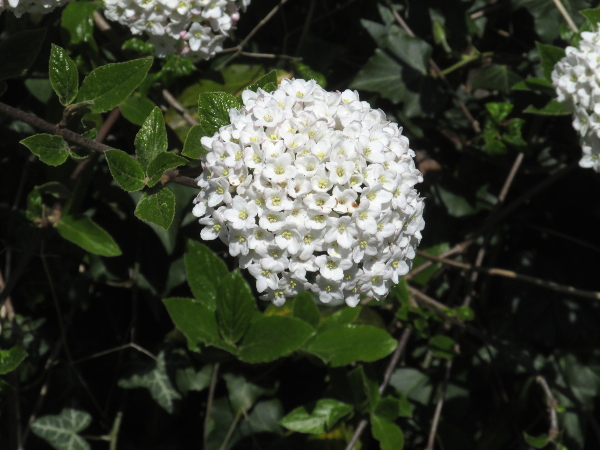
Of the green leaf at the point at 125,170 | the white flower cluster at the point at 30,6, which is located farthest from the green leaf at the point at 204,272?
the white flower cluster at the point at 30,6

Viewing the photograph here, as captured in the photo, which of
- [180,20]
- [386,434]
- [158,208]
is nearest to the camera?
[158,208]

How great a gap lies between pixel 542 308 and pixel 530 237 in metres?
0.33

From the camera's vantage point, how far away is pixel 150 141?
68.4 inches

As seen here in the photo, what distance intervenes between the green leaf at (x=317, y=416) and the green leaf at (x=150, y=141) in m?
1.06

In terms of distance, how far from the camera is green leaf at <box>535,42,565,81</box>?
7.61ft

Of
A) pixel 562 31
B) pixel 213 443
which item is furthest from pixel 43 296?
pixel 562 31

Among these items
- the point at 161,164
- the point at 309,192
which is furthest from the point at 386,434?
the point at 161,164

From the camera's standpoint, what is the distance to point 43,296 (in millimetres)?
2592

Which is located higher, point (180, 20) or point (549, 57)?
point (180, 20)

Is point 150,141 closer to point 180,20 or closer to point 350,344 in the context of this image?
point 180,20

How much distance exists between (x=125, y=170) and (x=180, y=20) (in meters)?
0.64

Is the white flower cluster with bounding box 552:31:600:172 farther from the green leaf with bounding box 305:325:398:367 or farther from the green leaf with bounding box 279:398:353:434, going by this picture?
the green leaf with bounding box 279:398:353:434

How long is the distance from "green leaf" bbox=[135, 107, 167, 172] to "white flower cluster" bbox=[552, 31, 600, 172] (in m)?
1.29

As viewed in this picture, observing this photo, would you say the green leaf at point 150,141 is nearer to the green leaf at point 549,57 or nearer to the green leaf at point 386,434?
the green leaf at point 386,434
